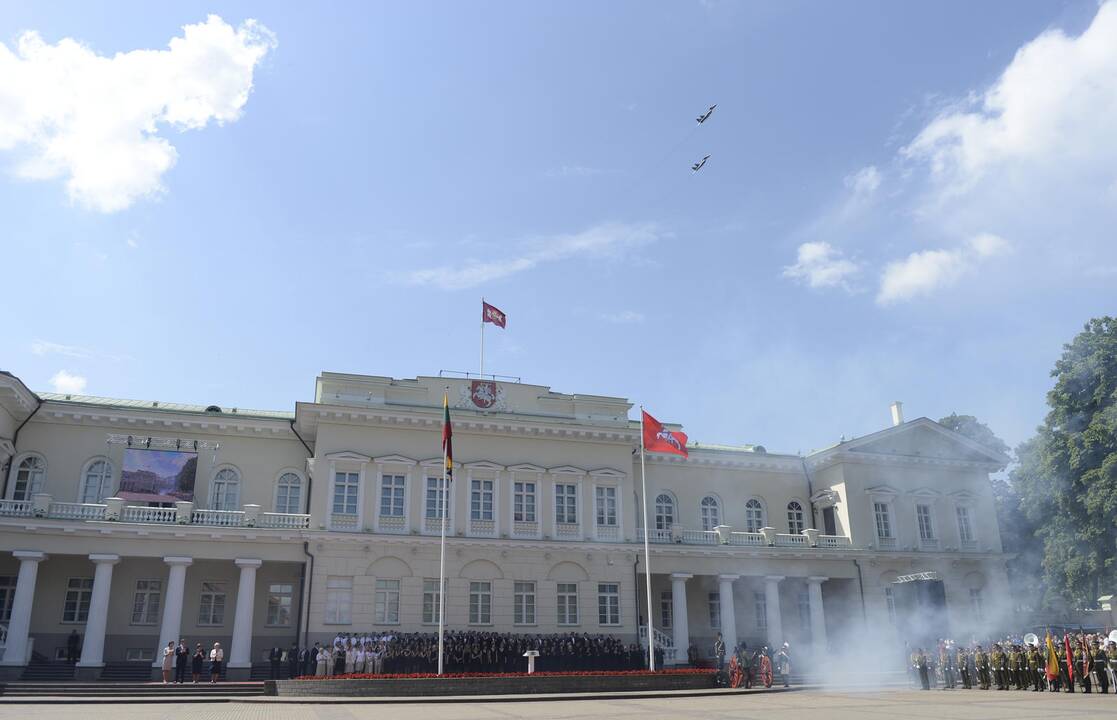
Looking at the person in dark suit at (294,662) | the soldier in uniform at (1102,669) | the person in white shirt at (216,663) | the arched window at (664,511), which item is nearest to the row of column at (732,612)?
the arched window at (664,511)

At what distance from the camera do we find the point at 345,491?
32.6m

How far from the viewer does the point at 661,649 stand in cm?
3306

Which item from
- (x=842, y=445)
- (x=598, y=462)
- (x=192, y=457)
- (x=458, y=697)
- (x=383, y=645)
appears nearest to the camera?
(x=458, y=697)

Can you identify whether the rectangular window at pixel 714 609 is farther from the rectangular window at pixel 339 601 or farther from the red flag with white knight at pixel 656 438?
the rectangular window at pixel 339 601

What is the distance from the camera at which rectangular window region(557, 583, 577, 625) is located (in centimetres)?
3378

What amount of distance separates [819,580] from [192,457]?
28.0 metres

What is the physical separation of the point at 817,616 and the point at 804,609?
2022mm

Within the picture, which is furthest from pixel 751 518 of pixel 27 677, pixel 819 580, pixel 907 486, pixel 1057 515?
pixel 27 677

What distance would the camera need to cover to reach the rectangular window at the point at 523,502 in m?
34.5

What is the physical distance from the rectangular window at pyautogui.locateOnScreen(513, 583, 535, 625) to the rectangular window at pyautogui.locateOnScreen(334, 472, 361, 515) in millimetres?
7425

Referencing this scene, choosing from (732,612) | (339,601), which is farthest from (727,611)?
(339,601)

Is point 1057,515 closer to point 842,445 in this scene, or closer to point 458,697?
point 842,445

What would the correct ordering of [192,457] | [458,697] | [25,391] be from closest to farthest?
[458,697] < [25,391] < [192,457]

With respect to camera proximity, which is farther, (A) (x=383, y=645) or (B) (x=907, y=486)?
(B) (x=907, y=486)
